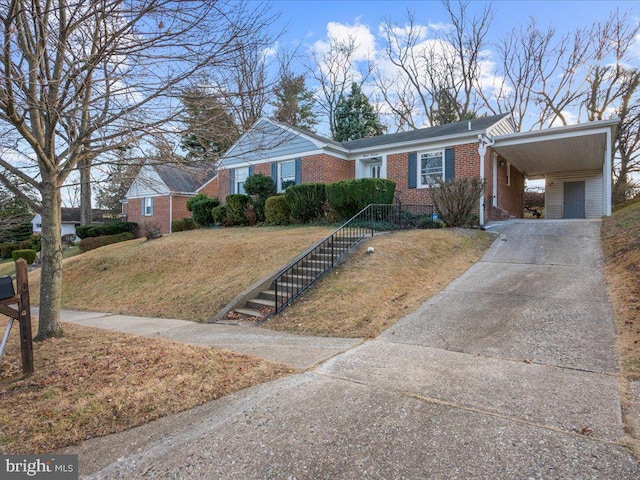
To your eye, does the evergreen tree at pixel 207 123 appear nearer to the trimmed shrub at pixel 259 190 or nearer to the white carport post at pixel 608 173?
the trimmed shrub at pixel 259 190

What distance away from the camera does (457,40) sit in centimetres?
2819

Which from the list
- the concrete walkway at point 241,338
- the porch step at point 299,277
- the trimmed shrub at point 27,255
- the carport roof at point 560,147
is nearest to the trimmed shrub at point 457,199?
the carport roof at point 560,147

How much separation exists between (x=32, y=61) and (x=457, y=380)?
5.88 m

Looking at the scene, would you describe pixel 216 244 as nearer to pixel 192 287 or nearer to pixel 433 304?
pixel 192 287

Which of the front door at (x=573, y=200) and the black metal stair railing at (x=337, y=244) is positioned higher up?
the front door at (x=573, y=200)

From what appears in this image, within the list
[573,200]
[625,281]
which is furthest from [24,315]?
[573,200]

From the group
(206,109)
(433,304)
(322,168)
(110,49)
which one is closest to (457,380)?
(433,304)

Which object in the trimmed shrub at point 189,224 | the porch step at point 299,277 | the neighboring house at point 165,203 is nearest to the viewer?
the porch step at point 299,277

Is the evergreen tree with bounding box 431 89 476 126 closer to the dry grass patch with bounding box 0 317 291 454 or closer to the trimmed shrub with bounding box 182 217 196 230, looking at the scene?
the trimmed shrub with bounding box 182 217 196 230

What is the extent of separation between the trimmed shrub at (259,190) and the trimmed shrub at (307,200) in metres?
2.28

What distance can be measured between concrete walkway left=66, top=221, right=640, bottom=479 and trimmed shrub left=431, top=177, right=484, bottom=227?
667 centimetres

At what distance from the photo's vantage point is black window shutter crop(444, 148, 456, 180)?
45.3 feet

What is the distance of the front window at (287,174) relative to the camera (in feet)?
56.1

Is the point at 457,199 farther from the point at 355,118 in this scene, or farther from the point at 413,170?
the point at 355,118
